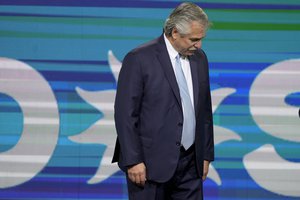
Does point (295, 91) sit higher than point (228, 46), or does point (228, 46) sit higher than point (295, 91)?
point (228, 46)

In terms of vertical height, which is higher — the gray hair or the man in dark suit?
the gray hair

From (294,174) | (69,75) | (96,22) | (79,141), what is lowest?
(294,174)

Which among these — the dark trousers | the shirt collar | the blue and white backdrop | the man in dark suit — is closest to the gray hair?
the man in dark suit

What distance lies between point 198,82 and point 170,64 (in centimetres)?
19

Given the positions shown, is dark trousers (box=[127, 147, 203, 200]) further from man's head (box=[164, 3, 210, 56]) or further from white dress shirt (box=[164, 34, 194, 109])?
man's head (box=[164, 3, 210, 56])

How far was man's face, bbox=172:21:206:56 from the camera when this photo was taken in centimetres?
345

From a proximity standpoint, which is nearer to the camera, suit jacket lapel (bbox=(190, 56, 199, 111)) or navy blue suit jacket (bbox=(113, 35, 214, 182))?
navy blue suit jacket (bbox=(113, 35, 214, 182))

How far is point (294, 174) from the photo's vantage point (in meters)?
4.96

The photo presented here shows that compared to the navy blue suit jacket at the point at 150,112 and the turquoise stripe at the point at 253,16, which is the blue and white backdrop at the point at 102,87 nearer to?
the turquoise stripe at the point at 253,16

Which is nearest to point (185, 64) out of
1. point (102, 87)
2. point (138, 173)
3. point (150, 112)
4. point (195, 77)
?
point (195, 77)

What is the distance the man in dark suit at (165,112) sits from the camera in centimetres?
348

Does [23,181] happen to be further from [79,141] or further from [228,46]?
[228,46]

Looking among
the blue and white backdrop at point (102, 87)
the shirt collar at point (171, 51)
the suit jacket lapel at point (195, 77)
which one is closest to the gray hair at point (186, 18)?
the shirt collar at point (171, 51)

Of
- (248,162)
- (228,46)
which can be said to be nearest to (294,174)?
(248,162)
